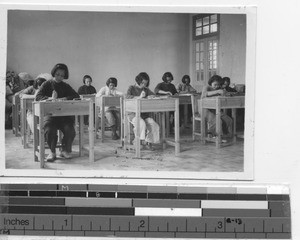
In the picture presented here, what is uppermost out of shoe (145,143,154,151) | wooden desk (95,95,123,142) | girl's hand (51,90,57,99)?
girl's hand (51,90,57,99)

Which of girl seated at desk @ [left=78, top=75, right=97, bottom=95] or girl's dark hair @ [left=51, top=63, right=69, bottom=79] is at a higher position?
girl's dark hair @ [left=51, top=63, right=69, bottom=79]

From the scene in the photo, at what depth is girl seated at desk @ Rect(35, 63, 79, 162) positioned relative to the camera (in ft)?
3.42

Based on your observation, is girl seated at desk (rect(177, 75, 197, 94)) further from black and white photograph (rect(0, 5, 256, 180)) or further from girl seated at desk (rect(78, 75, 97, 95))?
girl seated at desk (rect(78, 75, 97, 95))

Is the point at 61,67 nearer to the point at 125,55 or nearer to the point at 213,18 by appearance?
the point at 125,55

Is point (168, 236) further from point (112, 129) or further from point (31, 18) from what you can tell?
point (31, 18)

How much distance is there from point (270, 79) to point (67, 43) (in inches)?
22.4

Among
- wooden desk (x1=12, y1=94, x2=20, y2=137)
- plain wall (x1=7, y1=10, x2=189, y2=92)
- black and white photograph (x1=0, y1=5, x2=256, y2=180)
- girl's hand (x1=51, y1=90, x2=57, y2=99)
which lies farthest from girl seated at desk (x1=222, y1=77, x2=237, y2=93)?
wooden desk (x1=12, y1=94, x2=20, y2=137)

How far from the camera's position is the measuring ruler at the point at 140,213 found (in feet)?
3.40

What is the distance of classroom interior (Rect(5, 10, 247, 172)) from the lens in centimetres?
103

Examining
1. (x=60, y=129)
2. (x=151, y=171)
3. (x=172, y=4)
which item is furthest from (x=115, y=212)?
(x=172, y=4)

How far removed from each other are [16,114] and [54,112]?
0.34ft

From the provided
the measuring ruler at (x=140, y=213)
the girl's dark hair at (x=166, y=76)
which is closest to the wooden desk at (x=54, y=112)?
the measuring ruler at (x=140, y=213)

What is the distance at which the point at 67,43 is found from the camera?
40.6 inches

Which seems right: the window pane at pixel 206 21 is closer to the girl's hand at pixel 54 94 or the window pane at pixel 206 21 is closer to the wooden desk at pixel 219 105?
the wooden desk at pixel 219 105
